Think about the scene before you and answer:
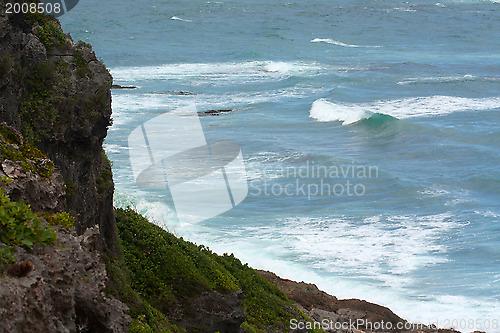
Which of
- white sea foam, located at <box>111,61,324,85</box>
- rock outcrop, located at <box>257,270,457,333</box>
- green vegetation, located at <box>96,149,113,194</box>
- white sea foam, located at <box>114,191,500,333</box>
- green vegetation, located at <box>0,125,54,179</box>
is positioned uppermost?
green vegetation, located at <box>0,125,54,179</box>

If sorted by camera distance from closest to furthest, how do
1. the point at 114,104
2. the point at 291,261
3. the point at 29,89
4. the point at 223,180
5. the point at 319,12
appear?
1. the point at 29,89
2. the point at 291,261
3. the point at 223,180
4. the point at 114,104
5. the point at 319,12

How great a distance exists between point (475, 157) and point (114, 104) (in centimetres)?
1894

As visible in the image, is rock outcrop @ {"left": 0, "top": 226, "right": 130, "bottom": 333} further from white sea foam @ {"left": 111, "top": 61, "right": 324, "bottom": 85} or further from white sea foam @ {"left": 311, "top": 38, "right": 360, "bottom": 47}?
white sea foam @ {"left": 311, "top": 38, "right": 360, "bottom": 47}

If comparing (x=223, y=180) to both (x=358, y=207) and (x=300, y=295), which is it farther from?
(x=300, y=295)

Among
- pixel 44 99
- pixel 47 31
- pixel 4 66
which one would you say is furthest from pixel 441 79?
pixel 4 66

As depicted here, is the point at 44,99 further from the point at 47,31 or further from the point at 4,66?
the point at 47,31

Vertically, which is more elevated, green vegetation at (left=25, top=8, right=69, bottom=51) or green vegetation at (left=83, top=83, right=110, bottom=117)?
green vegetation at (left=25, top=8, right=69, bottom=51)

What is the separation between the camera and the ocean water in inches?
579

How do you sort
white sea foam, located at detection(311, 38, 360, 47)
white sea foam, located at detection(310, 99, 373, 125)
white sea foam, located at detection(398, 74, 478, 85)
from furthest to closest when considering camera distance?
white sea foam, located at detection(311, 38, 360, 47)
white sea foam, located at detection(398, 74, 478, 85)
white sea foam, located at detection(310, 99, 373, 125)

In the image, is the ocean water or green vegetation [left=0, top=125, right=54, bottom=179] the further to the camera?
the ocean water

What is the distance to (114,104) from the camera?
3350 cm

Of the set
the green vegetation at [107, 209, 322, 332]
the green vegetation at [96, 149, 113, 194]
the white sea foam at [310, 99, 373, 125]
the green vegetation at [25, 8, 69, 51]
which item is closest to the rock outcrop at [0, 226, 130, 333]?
the green vegetation at [107, 209, 322, 332]

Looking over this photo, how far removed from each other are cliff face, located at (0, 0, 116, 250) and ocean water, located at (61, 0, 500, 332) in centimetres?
758

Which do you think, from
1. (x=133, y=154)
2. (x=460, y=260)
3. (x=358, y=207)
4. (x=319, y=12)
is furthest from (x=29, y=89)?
(x=319, y=12)
